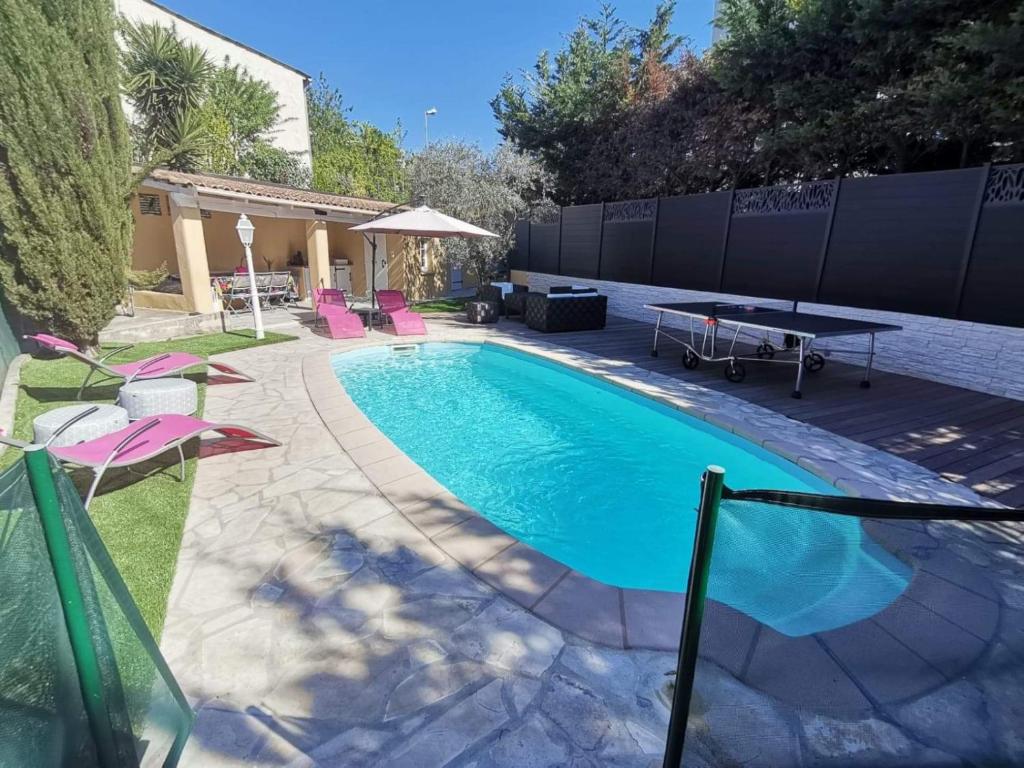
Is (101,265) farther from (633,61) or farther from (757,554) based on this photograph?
(633,61)

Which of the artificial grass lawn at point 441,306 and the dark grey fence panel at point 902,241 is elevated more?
the dark grey fence panel at point 902,241

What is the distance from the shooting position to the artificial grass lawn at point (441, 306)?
1520 cm

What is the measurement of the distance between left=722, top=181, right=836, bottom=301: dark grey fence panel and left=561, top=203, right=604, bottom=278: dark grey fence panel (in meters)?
4.72

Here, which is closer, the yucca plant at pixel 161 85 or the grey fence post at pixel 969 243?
the grey fence post at pixel 969 243

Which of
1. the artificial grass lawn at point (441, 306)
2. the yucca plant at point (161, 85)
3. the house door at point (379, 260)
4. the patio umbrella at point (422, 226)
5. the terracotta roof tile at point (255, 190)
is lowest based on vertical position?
the artificial grass lawn at point (441, 306)

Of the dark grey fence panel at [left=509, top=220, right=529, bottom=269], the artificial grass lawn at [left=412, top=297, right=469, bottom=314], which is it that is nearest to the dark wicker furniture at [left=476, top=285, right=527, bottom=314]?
the artificial grass lawn at [left=412, top=297, right=469, bottom=314]

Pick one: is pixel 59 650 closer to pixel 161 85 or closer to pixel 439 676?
pixel 439 676

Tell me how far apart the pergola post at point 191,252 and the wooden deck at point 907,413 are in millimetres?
9414

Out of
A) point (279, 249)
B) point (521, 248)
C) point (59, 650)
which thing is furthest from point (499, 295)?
point (59, 650)

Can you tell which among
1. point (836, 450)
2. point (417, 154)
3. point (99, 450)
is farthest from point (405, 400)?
A: point (417, 154)

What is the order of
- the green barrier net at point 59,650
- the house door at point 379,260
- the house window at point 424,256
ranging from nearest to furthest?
the green barrier net at point 59,650 → the house door at point 379,260 → the house window at point 424,256

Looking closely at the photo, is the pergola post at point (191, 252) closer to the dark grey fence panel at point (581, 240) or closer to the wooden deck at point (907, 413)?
the wooden deck at point (907, 413)

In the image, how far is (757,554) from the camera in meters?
1.60

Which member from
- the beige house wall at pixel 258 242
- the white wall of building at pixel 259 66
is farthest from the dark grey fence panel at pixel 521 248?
the white wall of building at pixel 259 66
